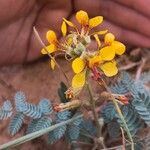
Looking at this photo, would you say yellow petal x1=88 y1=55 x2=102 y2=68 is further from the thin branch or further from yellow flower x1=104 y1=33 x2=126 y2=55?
the thin branch

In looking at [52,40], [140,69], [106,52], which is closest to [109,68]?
[106,52]

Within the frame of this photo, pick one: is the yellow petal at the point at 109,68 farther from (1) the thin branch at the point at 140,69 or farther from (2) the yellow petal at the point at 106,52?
(1) the thin branch at the point at 140,69

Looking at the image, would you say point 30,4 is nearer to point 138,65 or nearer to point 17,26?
point 17,26

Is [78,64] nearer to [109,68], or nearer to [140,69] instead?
[109,68]

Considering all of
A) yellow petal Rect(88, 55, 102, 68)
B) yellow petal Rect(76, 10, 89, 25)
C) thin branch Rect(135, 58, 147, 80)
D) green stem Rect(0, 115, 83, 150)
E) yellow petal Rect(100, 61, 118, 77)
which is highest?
yellow petal Rect(76, 10, 89, 25)

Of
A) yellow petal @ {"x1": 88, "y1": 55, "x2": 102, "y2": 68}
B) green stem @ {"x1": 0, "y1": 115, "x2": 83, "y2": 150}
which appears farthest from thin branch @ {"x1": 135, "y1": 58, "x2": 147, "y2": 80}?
yellow petal @ {"x1": 88, "y1": 55, "x2": 102, "y2": 68}

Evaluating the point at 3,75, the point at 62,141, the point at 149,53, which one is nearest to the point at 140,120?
the point at 62,141

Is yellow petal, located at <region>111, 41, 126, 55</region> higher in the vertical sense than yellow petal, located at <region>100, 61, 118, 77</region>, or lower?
higher

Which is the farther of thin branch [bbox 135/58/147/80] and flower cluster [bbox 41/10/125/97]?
thin branch [bbox 135/58/147/80]
